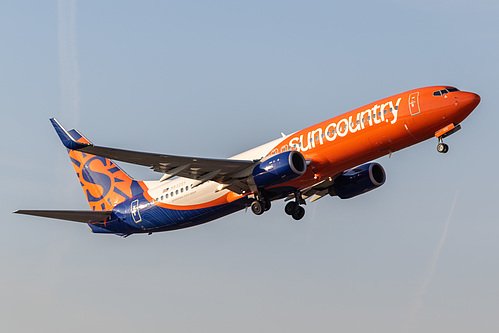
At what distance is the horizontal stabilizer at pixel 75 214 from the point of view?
43888 mm

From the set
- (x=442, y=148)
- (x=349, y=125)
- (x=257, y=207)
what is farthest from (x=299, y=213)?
(x=442, y=148)

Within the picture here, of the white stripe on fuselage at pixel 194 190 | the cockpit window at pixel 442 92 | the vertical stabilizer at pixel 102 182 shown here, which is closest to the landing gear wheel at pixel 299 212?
the white stripe on fuselage at pixel 194 190

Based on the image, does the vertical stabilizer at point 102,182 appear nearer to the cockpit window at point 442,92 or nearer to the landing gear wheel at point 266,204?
the landing gear wheel at point 266,204

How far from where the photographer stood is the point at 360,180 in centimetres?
4591

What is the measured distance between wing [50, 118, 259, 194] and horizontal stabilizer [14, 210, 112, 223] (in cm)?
554

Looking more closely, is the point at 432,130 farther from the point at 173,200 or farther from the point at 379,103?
the point at 173,200

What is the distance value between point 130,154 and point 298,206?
40.4 ft

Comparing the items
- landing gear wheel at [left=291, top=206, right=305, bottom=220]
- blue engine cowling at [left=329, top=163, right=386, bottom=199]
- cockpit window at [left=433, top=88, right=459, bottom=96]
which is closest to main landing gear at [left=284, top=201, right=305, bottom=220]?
landing gear wheel at [left=291, top=206, right=305, bottom=220]

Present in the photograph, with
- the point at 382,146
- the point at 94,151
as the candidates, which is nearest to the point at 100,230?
the point at 94,151

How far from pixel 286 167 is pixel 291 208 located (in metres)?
7.42

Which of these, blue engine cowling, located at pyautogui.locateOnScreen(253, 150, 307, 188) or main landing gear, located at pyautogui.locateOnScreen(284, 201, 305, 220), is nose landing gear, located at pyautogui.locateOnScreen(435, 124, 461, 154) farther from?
main landing gear, located at pyautogui.locateOnScreen(284, 201, 305, 220)

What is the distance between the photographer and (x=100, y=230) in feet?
161

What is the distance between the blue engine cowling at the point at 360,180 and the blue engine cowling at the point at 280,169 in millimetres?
6671

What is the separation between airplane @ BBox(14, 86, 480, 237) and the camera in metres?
39.1
